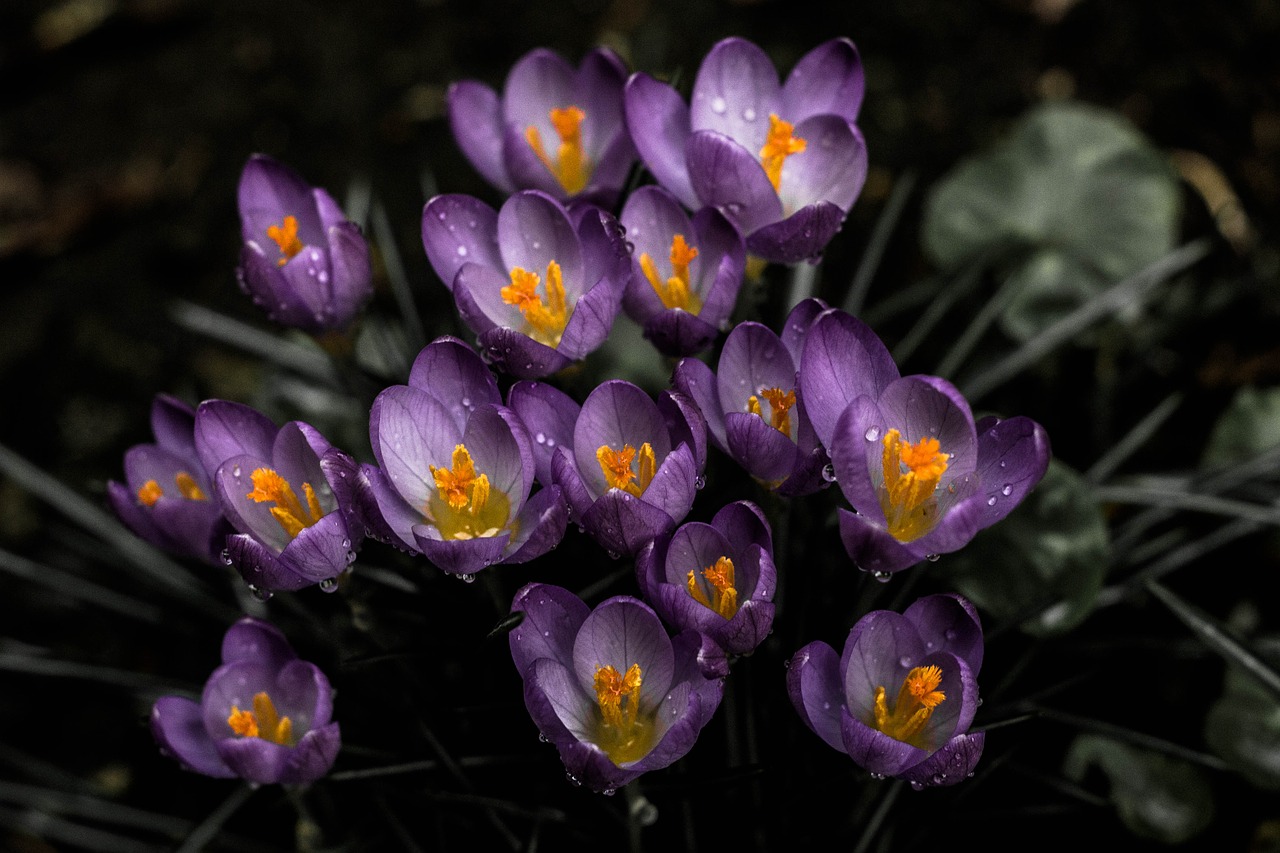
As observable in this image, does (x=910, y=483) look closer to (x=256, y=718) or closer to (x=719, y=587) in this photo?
(x=719, y=587)

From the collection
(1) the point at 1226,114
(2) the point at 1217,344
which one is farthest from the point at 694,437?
(1) the point at 1226,114

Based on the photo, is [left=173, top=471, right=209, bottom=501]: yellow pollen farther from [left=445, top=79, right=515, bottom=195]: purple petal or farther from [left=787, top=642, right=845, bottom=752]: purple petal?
[left=787, top=642, right=845, bottom=752]: purple petal

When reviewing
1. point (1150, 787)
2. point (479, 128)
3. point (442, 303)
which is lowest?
point (1150, 787)

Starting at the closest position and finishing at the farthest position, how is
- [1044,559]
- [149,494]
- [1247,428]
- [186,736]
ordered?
[186,736] → [149,494] → [1044,559] → [1247,428]

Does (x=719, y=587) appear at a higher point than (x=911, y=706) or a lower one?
higher

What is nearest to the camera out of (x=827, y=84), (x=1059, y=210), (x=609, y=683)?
(x=609, y=683)

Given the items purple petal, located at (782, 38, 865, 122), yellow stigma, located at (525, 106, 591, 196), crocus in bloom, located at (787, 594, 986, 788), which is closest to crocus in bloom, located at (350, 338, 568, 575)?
crocus in bloom, located at (787, 594, 986, 788)

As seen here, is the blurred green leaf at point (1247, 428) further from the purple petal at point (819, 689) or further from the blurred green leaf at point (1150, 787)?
the purple petal at point (819, 689)

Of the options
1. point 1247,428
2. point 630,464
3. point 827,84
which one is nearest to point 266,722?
point 630,464
